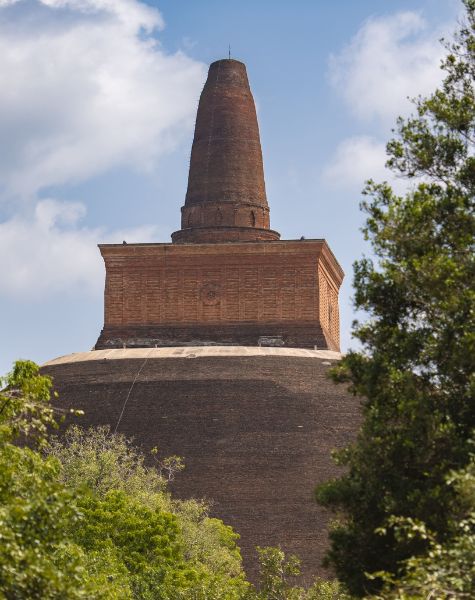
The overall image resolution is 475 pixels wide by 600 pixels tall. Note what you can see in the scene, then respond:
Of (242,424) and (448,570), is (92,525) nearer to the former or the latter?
(242,424)

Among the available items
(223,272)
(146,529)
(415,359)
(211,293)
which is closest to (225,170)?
(223,272)

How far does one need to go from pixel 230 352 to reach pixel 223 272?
483 centimetres

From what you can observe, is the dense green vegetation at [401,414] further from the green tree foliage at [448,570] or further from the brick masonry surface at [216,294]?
the brick masonry surface at [216,294]

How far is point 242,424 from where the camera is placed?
3519 centimetres

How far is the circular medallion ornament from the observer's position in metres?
42.0

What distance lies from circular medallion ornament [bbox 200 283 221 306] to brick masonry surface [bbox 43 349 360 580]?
183 inches

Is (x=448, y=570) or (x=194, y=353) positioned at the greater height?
(x=194, y=353)

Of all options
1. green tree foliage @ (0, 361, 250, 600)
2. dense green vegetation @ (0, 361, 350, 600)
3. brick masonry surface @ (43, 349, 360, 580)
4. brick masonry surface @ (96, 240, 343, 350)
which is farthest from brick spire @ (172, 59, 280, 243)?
green tree foliage @ (0, 361, 250, 600)

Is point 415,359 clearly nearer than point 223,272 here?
Yes

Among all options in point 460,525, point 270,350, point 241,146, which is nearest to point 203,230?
point 241,146

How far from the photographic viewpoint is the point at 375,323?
15.9 m

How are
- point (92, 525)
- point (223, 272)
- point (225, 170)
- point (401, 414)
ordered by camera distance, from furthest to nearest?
1. point (225, 170)
2. point (223, 272)
3. point (92, 525)
4. point (401, 414)

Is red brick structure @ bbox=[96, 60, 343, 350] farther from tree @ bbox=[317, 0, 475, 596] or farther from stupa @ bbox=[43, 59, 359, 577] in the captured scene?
→ tree @ bbox=[317, 0, 475, 596]

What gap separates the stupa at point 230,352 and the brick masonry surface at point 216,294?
3 cm
